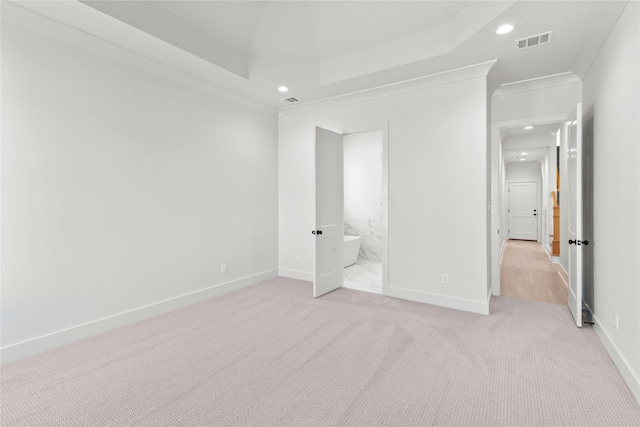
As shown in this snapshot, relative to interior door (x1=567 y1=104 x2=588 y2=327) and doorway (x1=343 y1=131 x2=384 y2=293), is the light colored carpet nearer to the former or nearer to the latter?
interior door (x1=567 y1=104 x2=588 y2=327)

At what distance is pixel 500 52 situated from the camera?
3.17 meters

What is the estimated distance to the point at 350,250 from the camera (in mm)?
6172

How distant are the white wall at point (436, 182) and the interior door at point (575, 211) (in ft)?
2.63

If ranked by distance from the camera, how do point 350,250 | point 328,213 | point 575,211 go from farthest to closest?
point 350,250 → point 328,213 → point 575,211

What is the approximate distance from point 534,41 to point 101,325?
196 inches

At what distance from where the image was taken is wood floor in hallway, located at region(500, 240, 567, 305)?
4266 mm

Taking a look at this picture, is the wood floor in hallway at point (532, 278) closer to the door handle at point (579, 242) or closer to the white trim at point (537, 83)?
the door handle at point (579, 242)

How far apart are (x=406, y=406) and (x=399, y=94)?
3.55 metres

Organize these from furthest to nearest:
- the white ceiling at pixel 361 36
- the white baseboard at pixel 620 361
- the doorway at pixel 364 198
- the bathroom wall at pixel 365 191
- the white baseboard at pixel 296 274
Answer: the bathroom wall at pixel 365 191, the doorway at pixel 364 198, the white baseboard at pixel 296 274, the white ceiling at pixel 361 36, the white baseboard at pixel 620 361

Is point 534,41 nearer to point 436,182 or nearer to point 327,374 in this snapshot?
point 436,182

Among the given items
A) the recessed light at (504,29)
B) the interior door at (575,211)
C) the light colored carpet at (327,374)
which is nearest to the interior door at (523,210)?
the interior door at (575,211)

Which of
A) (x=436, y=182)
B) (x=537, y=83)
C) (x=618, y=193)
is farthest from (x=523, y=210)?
(x=618, y=193)

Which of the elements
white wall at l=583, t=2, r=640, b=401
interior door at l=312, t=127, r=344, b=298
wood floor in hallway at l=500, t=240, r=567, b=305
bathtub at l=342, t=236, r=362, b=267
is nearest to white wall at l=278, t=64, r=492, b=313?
interior door at l=312, t=127, r=344, b=298

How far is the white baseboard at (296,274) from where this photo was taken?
497cm
